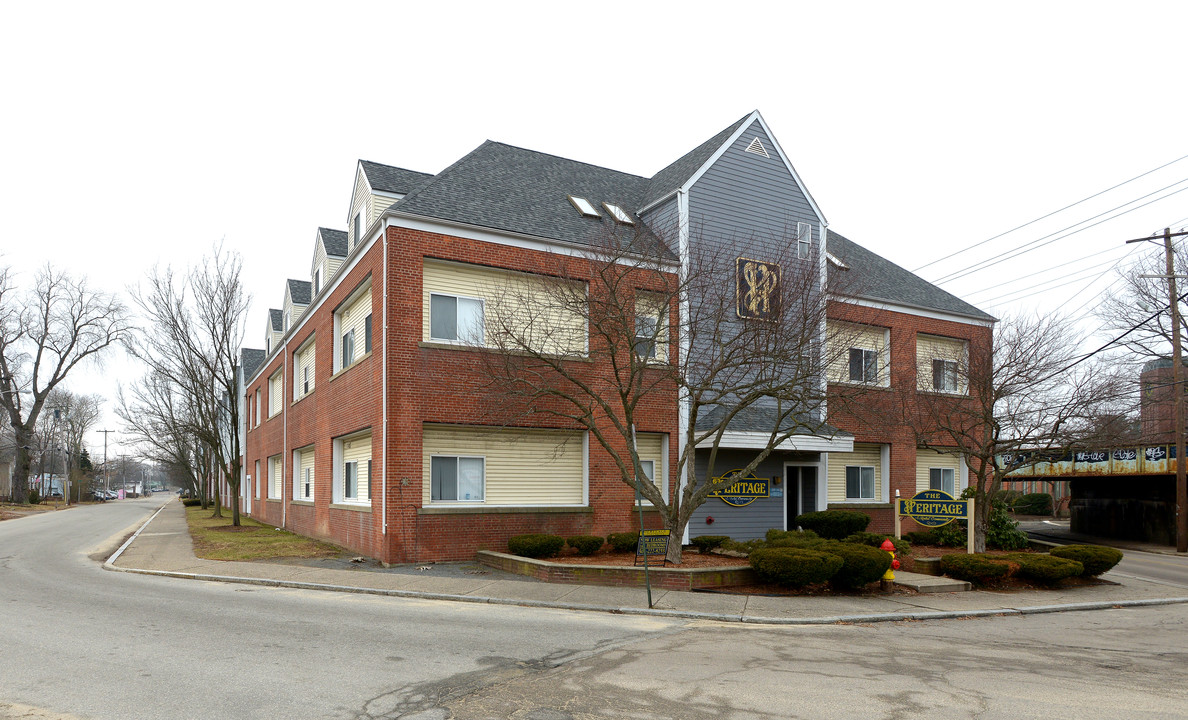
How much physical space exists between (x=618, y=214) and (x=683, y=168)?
3.03 m

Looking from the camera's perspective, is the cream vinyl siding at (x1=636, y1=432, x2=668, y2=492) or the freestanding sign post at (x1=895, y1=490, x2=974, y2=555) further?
the cream vinyl siding at (x1=636, y1=432, x2=668, y2=492)

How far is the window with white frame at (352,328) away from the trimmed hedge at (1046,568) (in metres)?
16.2

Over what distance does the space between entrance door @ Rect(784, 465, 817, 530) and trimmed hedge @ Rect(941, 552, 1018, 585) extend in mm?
7423

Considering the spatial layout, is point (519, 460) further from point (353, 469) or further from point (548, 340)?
point (353, 469)

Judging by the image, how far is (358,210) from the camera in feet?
77.0

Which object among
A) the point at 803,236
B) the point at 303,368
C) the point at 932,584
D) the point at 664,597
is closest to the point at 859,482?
the point at 803,236

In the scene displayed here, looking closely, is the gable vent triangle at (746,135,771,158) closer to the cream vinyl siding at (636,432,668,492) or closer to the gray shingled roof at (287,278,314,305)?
the cream vinyl siding at (636,432,668,492)

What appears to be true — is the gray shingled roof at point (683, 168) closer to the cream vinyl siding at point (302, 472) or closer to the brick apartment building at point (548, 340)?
the brick apartment building at point (548, 340)

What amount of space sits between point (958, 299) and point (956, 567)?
657 inches

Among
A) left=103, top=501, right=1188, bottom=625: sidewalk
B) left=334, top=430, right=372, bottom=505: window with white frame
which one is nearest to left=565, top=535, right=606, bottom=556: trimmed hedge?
left=103, top=501, right=1188, bottom=625: sidewalk

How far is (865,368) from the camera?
1905 cm

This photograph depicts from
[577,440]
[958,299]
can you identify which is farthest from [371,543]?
[958,299]

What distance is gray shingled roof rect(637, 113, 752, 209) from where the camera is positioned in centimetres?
2331

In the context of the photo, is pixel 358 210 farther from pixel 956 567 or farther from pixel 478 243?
pixel 956 567
